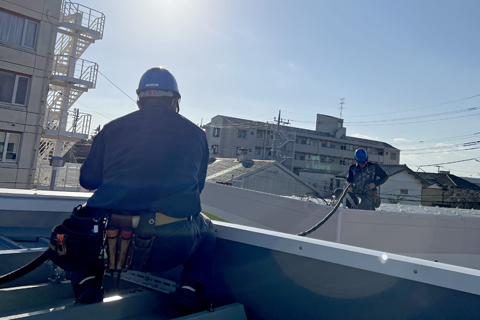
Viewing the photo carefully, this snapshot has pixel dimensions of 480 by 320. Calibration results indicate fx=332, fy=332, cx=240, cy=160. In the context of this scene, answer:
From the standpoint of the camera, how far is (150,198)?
5.97 ft

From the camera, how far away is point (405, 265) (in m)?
1.50

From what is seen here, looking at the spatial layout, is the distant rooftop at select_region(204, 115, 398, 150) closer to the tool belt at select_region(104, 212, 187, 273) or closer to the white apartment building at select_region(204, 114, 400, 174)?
the white apartment building at select_region(204, 114, 400, 174)

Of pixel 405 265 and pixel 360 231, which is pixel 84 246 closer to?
pixel 405 265

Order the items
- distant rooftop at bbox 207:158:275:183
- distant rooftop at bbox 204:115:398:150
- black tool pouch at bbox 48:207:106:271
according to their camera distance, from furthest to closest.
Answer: distant rooftop at bbox 204:115:398:150 < distant rooftop at bbox 207:158:275:183 < black tool pouch at bbox 48:207:106:271

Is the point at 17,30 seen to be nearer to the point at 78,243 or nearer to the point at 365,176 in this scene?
the point at 365,176

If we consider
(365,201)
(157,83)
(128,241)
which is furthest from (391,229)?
(128,241)

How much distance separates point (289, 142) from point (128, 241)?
47.0 metres

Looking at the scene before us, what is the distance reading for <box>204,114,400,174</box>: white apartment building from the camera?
4762cm

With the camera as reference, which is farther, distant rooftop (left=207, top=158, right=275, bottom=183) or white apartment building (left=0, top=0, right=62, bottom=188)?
distant rooftop (left=207, top=158, right=275, bottom=183)

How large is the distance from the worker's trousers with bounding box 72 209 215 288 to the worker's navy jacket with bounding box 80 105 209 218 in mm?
92

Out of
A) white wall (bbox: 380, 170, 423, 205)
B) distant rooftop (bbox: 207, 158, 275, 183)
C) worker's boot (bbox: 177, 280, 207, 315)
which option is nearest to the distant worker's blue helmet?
worker's boot (bbox: 177, 280, 207, 315)

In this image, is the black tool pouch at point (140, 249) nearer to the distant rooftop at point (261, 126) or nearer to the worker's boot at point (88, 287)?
the worker's boot at point (88, 287)

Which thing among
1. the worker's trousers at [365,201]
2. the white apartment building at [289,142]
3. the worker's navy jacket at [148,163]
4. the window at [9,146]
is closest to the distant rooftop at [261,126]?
the white apartment building at [289,142]

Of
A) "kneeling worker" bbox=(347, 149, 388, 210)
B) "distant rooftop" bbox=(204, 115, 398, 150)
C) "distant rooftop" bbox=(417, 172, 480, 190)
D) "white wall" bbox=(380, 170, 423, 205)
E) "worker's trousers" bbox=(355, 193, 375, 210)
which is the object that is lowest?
"worker's trousers" bbox=(355, 193, 375, 210)
